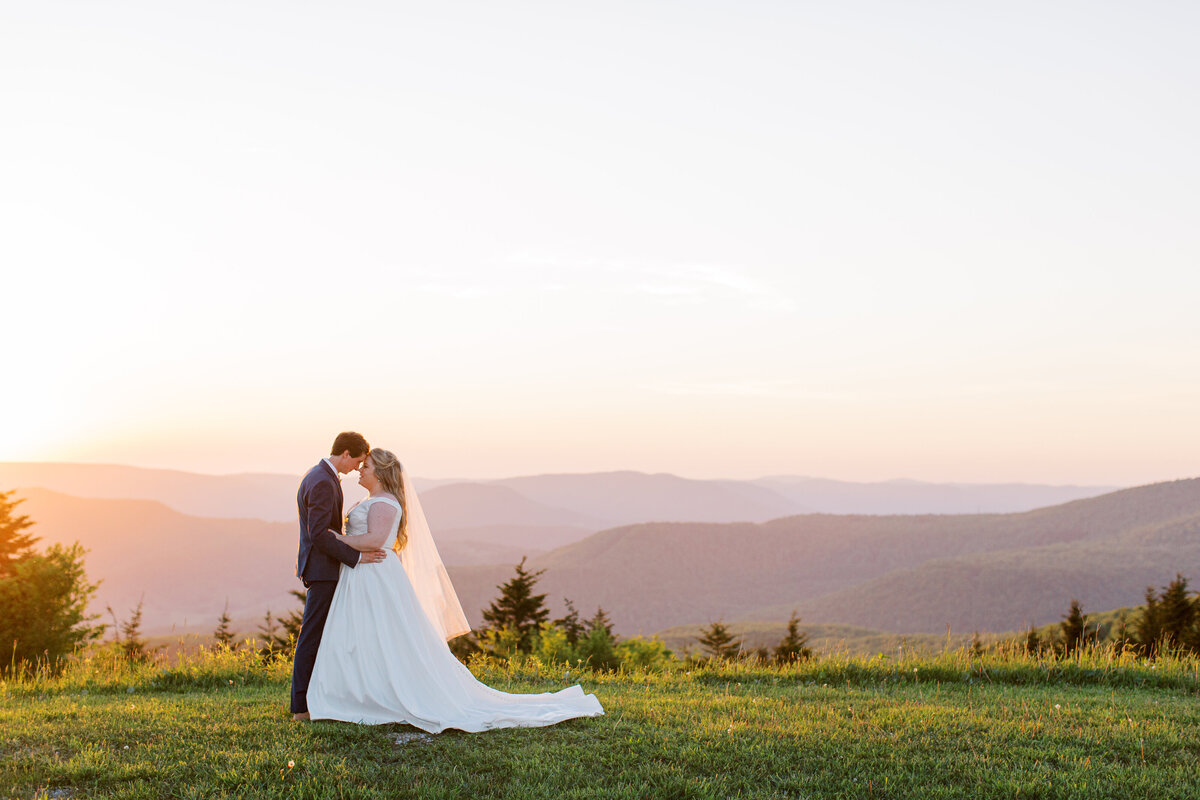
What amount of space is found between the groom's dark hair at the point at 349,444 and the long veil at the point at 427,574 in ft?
1.86

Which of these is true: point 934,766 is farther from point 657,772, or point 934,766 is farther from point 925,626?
point 925,626

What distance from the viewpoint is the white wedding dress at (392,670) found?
27.2 ft

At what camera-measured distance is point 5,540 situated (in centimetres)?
3372

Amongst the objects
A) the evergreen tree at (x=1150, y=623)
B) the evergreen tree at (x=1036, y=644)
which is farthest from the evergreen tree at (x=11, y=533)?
the evergreen tree at (x=1150, y=623)

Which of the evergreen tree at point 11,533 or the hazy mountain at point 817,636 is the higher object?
the evergreen tree at point 11,533

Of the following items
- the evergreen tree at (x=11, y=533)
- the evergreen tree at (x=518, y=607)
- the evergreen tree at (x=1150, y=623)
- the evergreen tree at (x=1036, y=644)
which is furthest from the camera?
the evergreen tree at (x=518, y=607)

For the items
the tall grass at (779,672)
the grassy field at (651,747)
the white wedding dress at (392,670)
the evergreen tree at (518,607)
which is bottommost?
the evergreen tree at (518,607)

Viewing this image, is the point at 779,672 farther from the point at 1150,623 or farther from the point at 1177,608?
the point at 1177,608

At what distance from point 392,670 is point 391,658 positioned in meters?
0.12

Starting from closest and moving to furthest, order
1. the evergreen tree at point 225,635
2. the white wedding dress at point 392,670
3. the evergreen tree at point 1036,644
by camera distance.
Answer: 1. the white wedding dress at point 392,670
2. the evergreen tree at point 1036,644
3. the evergreen tree at point 225,635

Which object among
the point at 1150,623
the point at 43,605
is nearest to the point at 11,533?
the point at 43,605

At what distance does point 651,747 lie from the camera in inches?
300

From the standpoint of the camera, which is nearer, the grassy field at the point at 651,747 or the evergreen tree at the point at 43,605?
the grassy field at the point at 651,747

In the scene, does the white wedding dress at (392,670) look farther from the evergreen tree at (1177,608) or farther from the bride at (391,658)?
the evergreen tree at (1177,608)
